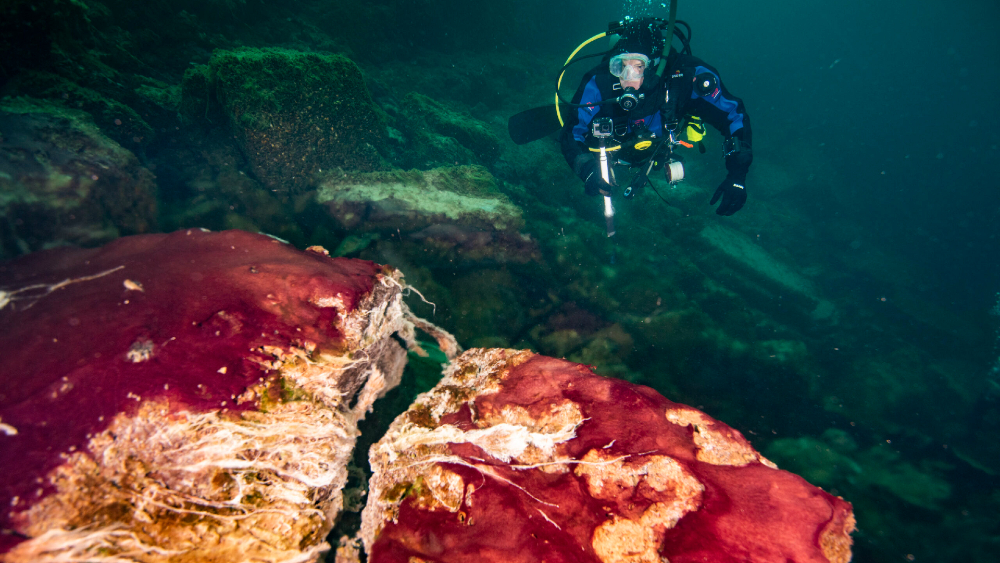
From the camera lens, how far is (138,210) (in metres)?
4.00

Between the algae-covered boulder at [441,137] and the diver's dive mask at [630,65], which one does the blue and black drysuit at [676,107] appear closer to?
the diver's dive mask at [630,65]

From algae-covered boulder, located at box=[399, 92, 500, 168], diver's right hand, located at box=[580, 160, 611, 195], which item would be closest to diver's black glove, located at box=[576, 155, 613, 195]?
diver's right hand, located at box=[580, 160, 611, 195]

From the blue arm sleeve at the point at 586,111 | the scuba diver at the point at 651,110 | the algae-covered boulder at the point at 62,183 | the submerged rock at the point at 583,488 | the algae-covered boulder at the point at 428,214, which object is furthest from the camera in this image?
the blue arm sleeve at the point at 586,111

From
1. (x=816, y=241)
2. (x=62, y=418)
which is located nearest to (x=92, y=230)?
(x=62, y=418)

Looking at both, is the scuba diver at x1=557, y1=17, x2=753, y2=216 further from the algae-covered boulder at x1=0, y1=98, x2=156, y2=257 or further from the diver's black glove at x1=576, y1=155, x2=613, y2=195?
the algae-covered boulder at x1=0, y1=98, x2=156, y2=257

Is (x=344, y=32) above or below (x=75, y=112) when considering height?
above

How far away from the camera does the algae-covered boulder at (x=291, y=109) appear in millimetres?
4675

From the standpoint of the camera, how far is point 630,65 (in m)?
4.29

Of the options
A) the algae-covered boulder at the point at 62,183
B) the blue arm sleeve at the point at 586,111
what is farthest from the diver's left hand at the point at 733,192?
the algae-covered boulder at the point at 62,183

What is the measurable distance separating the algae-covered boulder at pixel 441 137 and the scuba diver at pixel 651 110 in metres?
3.86

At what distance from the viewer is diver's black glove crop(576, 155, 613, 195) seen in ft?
14.9

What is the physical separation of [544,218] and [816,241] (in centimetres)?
1605

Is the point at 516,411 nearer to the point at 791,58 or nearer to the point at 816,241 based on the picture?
the point at 816,241

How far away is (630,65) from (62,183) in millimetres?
6459
